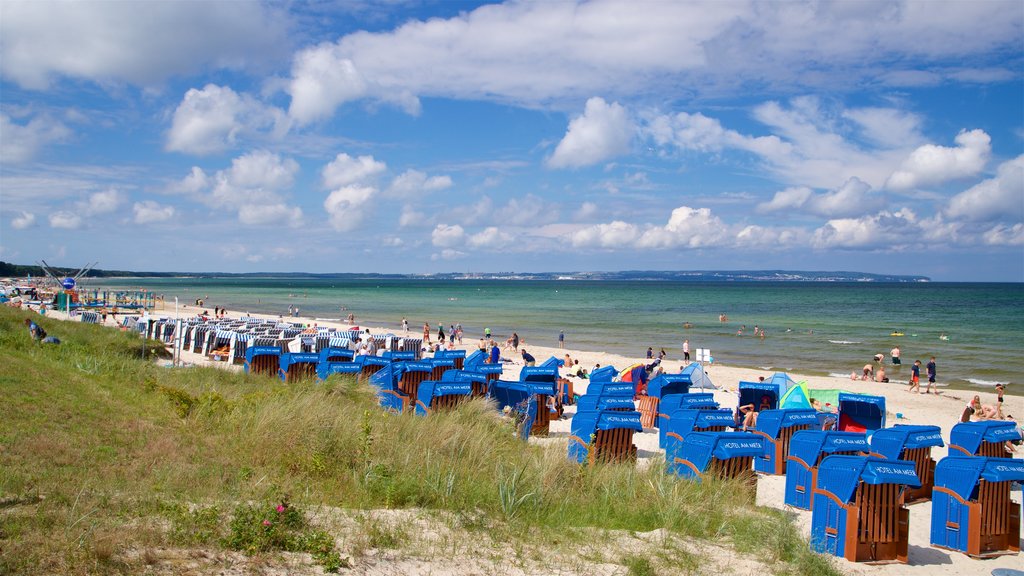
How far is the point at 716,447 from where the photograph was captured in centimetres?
891

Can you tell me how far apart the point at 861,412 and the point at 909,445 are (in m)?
4.92

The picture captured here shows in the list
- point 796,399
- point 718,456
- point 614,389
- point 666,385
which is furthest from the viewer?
point 666,385

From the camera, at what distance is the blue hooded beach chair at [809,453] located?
9312mm

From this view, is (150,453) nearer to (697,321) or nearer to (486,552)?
(486,552)

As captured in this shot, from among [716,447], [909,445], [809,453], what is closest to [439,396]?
[716,447]

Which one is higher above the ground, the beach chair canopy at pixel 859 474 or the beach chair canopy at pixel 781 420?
the beach chair canopy at pixel 859 474

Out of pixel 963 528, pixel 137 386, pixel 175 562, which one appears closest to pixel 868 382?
pixel 963 528

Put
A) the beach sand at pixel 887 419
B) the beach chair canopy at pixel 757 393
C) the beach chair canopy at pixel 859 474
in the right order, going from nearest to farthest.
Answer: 1. the beach chair canopy at pixel 859 474
2. the beach sand at pixel 887 419
3. the beach chair canopy at pixel 757 393

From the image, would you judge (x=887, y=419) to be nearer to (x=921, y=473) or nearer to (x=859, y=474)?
(x=921, y=473)

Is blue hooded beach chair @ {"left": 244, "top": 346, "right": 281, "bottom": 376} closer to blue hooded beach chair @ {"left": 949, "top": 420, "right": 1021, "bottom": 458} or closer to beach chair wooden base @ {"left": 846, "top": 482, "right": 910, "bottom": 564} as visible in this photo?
beach chair wooden base @ {"left": 846, "top": 482, "right": 910, "bottom": 564}

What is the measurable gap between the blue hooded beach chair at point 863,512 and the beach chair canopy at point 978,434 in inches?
151

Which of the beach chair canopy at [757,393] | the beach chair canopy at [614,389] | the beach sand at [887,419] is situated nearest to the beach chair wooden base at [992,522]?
the beach sand at [887,419]

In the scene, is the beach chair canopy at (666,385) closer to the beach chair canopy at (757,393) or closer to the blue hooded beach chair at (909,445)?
the beach chair canopy at (757,393)

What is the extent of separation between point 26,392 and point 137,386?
6.70ft
